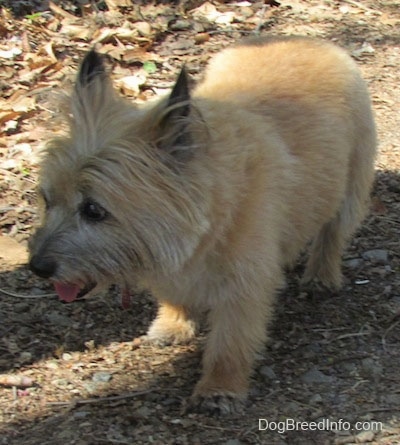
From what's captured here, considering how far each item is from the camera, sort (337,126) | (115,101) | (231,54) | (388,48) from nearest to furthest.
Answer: (115,101) → (337,126) → (231,54) → (388,48)

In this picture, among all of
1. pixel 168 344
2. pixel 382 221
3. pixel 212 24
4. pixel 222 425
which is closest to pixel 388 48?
pixel 212 24

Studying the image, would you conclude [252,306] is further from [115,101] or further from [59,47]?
[59,47]

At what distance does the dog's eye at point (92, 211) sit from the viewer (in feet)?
10.5

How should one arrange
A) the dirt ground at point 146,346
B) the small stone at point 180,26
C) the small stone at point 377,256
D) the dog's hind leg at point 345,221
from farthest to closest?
the small stone at point 180,26 < the small stone at point 377,256 < the dog's hind leg at point 345,221 < the dirt ground at point 146,346

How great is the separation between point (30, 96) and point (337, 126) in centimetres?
276

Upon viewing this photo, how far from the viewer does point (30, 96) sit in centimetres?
598

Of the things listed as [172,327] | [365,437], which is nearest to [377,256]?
[172,327]

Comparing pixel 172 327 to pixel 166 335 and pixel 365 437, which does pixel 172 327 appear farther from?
pixel 365 437

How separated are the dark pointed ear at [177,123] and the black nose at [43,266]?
2.16 ft

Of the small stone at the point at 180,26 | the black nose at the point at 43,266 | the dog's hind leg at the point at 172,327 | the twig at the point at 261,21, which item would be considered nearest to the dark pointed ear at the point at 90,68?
the black nose at the point at 43,266

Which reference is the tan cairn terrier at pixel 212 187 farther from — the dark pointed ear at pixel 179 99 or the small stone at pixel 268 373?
the small stone at pixel 268 373

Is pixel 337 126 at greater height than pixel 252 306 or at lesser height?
greater

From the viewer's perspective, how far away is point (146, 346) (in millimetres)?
4195

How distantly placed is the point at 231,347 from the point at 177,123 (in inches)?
44.7
